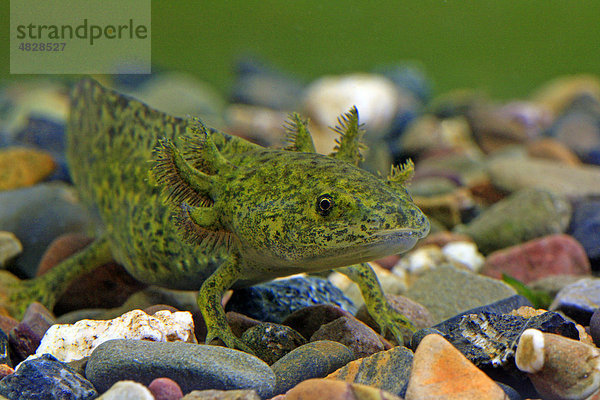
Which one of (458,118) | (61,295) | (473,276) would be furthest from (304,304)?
(458,118)

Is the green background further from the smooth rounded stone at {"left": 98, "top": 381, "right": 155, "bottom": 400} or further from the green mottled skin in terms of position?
the smooth rounded stone at {"left": 98, "top": 381, "right": 155, "bottom": 400}

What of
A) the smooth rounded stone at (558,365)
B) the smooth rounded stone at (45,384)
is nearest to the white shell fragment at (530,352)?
the smooth rounded stone at (558,365)

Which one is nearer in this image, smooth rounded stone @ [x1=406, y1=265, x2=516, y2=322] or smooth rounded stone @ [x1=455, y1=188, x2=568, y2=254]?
smooth rounded stone @ [x1=406, y1=265, x2=516, y2=322]

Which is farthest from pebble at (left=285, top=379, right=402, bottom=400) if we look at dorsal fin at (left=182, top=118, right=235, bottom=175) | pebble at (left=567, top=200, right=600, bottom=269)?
A: pebble at (left=567, top=200, right=600, bottom=269)

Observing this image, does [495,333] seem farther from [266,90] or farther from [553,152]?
[266,90]

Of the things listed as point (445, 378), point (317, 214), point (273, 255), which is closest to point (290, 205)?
point (317, 214)
